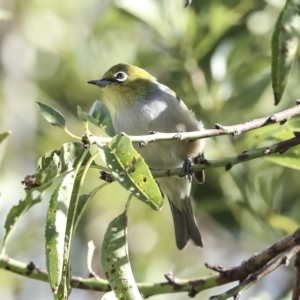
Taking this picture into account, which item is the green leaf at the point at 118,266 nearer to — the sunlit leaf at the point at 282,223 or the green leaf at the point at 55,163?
the green leaf at the point at 55,163

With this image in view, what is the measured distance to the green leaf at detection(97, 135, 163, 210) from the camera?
179 cm

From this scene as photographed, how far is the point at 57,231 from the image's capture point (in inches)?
70.9

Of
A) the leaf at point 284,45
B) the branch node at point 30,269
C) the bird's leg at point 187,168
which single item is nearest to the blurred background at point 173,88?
the bird's leg at point 187,168

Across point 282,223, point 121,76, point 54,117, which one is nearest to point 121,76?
point 121,76

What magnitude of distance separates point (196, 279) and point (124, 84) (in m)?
2.47

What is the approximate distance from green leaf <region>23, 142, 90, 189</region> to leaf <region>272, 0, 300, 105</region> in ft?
2.01

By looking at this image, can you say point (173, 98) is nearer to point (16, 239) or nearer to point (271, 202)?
→ point (271, 202)

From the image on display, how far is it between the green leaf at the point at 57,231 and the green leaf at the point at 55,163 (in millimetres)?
45

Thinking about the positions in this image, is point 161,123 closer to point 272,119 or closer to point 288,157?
point 288,157

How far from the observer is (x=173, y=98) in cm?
439

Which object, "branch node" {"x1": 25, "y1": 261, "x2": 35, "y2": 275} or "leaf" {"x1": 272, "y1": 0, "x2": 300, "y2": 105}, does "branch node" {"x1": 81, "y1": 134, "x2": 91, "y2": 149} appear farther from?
"branch node" {"x1": 25, "y1": 261, "x2": 35, "y2": 275}

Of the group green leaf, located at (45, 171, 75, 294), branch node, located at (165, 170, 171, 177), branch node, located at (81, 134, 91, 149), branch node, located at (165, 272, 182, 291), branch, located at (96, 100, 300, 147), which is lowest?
branch node, located at (165, 272, 182, 291)

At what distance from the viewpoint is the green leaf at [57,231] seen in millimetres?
1738

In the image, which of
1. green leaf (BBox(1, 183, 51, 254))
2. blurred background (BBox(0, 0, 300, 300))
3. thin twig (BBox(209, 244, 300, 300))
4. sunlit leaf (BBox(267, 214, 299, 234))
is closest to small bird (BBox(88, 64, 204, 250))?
blurred background (BBox(0, 0, 300, 300))
